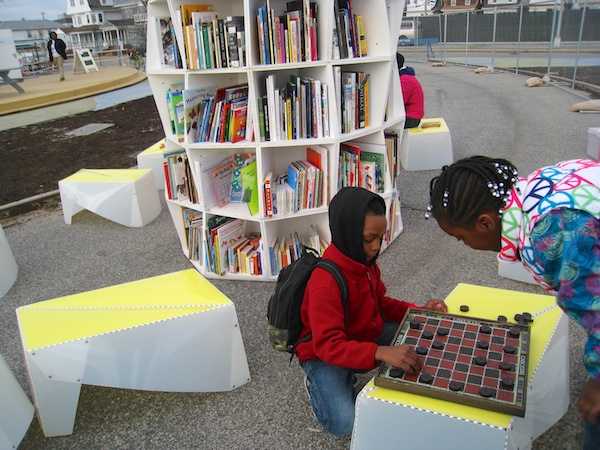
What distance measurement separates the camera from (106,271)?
4.52m

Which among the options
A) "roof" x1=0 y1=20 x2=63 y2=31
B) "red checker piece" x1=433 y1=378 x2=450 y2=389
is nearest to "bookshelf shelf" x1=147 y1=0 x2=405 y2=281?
"red checker piece" x1=433 y1=378 x2=450 y2=389

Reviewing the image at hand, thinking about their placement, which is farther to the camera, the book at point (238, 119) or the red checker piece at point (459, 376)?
the book at point (238, 119)

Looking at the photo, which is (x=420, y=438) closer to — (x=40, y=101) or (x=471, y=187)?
(x=471, y=187)

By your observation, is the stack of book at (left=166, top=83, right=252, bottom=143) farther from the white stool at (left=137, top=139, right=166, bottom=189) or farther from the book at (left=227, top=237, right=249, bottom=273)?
the white stool at (left=137, top=139, right=166, bottom=189)

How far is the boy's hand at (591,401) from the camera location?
1.61 m

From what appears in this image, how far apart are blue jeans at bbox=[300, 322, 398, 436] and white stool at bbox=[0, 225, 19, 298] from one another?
300 centimetres

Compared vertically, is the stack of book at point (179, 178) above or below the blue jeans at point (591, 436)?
above

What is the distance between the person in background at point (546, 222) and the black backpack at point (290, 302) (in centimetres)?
70

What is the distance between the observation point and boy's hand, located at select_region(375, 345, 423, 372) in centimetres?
191

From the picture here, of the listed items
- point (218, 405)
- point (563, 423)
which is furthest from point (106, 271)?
point (563, 423)

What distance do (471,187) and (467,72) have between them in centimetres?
1492

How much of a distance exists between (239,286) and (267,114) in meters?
1.34

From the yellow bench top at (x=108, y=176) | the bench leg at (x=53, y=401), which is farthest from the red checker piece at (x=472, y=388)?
the yellow bench top at (x=108, y=176)

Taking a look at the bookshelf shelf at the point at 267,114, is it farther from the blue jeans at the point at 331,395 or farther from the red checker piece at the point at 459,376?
the red checker piece at the point at 459,376
